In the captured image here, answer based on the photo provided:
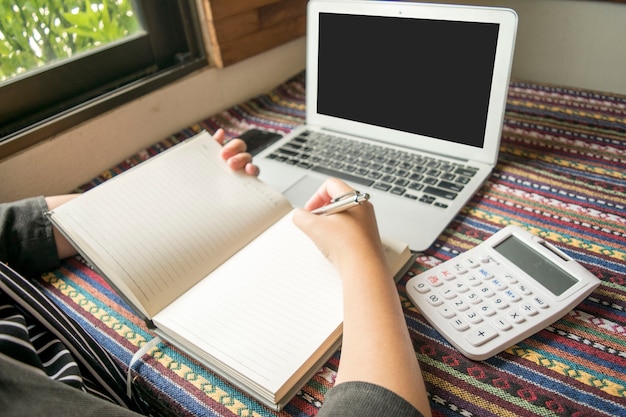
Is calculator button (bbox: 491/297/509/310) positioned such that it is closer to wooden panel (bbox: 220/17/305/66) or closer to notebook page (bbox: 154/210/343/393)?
notebook page (bbox: 154/210/343/393)

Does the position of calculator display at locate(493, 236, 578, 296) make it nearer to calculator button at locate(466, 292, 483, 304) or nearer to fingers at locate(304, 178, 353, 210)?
calculator button at locate(466, 292, 483, 304)

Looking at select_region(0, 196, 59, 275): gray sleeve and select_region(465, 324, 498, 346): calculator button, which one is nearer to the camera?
select_region(465, 324, 498, 346): calculator button

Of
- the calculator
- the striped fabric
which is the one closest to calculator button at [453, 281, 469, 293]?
the calculator

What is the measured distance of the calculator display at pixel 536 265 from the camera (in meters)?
0.52

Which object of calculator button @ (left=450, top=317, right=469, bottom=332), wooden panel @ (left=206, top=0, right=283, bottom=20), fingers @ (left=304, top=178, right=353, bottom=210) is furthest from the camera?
wooden panel @ (left=206, top=0, right=283, bottom=20)

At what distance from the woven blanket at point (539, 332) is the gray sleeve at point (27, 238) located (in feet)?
0.10

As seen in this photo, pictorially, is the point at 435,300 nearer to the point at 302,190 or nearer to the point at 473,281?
the point at 473,281

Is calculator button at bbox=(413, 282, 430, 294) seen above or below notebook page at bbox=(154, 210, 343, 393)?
below

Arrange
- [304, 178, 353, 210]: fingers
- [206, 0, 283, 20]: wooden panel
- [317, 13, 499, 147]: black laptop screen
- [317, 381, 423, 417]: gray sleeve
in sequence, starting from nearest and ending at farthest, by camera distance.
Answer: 1. [317, 381, 423, 417]: gray sleeve
2. [304, 178, 353, 210]: fingers
3. [317, 13, 499, 147]: black laptop screen
4. [206, 0, 283, 20]: wooden panel

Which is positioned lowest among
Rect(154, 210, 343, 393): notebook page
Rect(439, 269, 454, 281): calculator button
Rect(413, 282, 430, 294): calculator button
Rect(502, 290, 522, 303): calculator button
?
Rect(413, 282, 430, 294): calculator button

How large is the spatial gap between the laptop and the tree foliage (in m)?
0.39

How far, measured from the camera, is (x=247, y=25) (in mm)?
1034

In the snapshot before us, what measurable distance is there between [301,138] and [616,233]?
53 cm

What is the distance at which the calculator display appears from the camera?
0.52m
